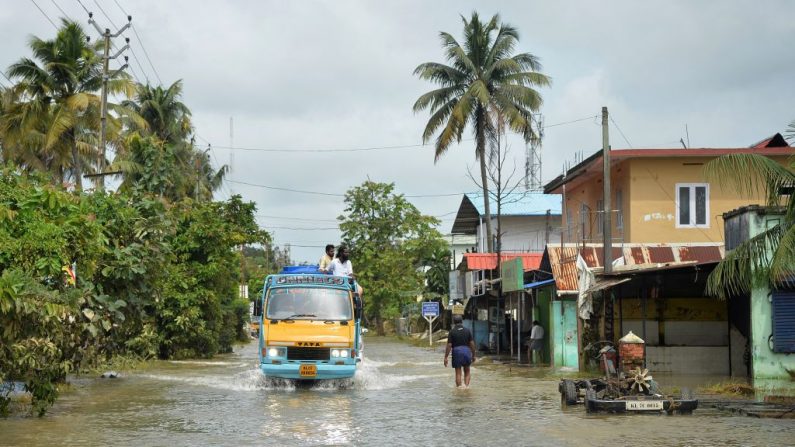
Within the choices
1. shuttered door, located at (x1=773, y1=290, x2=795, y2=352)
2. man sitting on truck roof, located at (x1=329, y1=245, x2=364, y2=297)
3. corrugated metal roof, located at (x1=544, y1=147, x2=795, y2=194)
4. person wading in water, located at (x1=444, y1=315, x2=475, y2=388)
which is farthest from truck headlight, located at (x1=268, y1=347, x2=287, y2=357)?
corrugated metal roof, located at (x1=544, y1=147, x2=795, y2=194)

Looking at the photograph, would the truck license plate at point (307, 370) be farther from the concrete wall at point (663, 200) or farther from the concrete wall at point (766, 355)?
the concrete wall at point (663, 200)

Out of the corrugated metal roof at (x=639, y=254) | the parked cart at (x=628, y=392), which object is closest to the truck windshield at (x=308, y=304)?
the parked cart at (x=628, y=392)

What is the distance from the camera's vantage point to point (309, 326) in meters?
21.1

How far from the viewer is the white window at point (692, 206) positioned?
33.7 metres

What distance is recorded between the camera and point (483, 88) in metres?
43.2

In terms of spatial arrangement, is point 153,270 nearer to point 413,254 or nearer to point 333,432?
point 333,432

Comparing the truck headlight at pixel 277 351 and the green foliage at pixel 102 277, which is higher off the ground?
the green foliage at pixel 102 277

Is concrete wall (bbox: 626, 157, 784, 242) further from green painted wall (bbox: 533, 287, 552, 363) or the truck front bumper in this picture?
the truck front bumper

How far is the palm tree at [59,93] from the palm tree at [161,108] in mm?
14985

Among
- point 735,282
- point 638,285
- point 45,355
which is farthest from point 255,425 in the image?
point 638,285

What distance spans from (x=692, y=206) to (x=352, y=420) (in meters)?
21.4

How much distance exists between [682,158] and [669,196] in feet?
4.41

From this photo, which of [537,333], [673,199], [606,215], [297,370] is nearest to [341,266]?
[297,370]

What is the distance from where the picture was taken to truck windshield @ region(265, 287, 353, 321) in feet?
70.3
